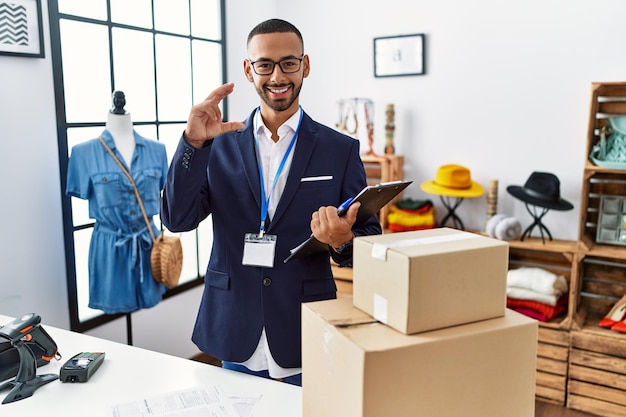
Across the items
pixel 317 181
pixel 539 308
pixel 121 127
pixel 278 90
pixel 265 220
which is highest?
pixel 278 90

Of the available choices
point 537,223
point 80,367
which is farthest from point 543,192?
point 80,367

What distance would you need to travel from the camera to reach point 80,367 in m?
1.46

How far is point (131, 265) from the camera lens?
2.52 metres

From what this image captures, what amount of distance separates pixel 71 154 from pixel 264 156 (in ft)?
3.75

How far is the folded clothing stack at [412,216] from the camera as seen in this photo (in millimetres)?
3418

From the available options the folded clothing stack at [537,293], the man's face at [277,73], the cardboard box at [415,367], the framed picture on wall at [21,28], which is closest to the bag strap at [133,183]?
the framed picture on wall at [21,28]

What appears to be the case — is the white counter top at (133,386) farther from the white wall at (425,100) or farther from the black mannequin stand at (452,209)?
the black mannequin stand at (452,209)

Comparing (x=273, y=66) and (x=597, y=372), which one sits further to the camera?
(x=597, y=372)

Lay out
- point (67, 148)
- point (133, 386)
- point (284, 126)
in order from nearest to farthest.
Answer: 1. point (133, 386)
2. point (284, 126)
3. point (67, 148)

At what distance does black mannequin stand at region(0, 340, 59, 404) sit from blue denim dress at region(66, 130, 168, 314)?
1.05 metres

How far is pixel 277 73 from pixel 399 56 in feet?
6.97

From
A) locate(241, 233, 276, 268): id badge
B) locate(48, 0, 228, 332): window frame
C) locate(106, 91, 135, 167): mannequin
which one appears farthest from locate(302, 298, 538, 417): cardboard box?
locate(48, 0, 228, 332): window frame

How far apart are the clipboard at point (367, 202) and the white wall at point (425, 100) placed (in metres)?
1.47

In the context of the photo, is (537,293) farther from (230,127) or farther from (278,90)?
(230,127)
